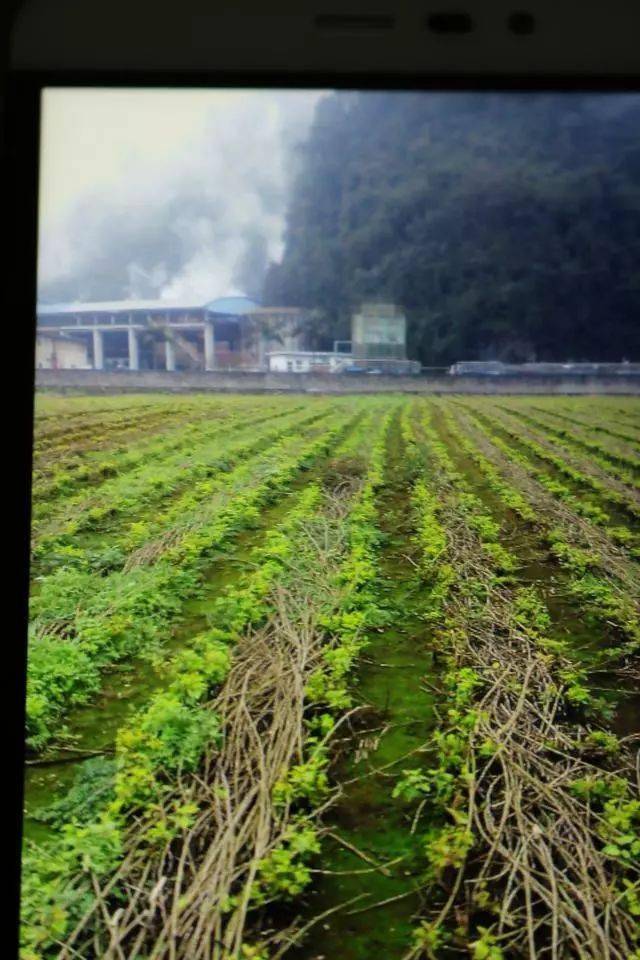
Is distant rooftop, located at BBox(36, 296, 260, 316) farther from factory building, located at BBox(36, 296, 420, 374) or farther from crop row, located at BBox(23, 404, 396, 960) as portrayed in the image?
crop row, located at BBox(23, 404, 396, 960)

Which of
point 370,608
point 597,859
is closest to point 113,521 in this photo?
point 370,608

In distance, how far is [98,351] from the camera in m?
1.34

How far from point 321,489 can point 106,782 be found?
Result: 0.67 m

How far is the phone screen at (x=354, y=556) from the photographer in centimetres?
117

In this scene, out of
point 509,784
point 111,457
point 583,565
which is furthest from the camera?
point 111,457

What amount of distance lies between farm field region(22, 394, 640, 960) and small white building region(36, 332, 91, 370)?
69 mm

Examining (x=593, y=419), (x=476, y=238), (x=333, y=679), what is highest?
(x=476, y=238)

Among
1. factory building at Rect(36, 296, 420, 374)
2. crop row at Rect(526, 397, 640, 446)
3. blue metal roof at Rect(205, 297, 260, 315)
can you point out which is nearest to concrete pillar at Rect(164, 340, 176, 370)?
factory building at Rect(36, 296, 420, 374)

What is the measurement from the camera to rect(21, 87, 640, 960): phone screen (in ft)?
3.85

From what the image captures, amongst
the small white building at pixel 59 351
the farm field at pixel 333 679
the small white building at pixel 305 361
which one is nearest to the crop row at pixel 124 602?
the farm field at pixel 333 679

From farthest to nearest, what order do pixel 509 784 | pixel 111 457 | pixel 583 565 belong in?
pixel 111 457, pixel 583 565, pixel 509 784

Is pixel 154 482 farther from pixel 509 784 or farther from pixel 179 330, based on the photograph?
pixel 509 784

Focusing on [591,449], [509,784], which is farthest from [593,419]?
[509,784]

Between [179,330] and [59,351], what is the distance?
0.23m
